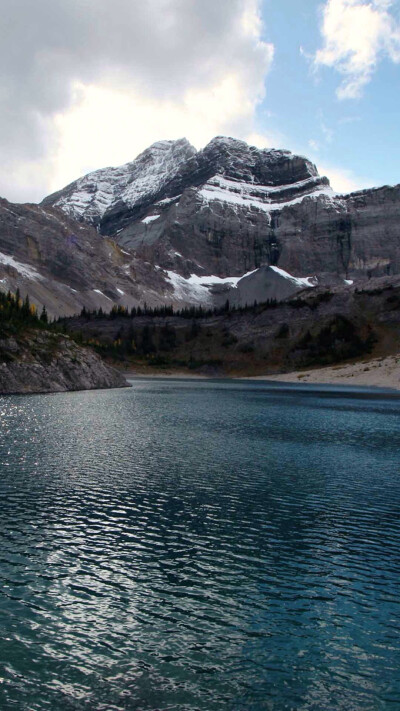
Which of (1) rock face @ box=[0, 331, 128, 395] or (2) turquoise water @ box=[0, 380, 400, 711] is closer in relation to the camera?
(2) turquoise water @ box=[0, 380, 400, 711]

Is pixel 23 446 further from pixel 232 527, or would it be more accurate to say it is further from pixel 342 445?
pixel 342 445

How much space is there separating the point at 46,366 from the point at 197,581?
4128 inches

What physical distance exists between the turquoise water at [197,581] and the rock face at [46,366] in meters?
66.6

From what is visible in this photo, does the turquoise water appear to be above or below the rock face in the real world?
below

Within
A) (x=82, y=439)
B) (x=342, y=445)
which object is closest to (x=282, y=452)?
(x=342, y=445)

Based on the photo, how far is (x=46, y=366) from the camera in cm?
12012

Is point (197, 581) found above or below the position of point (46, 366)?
below

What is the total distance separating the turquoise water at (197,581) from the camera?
14.3m

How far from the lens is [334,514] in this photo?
102ft

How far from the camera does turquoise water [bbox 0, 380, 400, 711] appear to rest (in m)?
14.3

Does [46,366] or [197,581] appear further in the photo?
[46,366]

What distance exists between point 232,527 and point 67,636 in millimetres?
12869

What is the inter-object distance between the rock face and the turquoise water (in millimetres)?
66585

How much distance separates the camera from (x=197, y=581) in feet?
68.6
